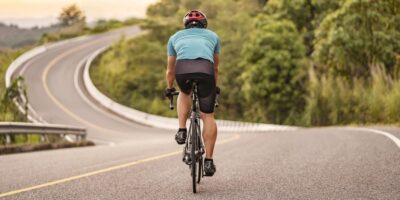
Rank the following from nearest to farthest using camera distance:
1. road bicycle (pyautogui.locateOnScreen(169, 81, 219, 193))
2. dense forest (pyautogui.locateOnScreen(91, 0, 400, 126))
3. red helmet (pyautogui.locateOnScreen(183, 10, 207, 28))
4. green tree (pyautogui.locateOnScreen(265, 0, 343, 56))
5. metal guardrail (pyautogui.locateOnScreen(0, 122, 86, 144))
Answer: road bicycle (pyautogui.locateOnScreen(169, 81, 219, 193))
red helmet (pyautogui.locateOnScreen(183, 10, 207, 28))
metal guardrail (pyautogui.locateOnScreen(0, 122, 86, 144))
dense forest (pyautogui.locateOnScreen(91, 0, 400, 126))
green tree (pyautogui.locateOnScreen(265, 0, 343, 56))

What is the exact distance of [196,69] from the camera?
23.0 ft

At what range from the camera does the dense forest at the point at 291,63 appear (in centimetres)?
2625

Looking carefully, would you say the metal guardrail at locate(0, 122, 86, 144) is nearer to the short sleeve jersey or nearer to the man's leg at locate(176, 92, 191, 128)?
the man's leg at locate(176, 92, 191, 128)

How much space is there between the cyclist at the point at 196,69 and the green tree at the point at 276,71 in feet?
135

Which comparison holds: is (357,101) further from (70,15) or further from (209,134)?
(70,15)

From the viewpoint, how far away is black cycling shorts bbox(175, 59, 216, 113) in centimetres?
702

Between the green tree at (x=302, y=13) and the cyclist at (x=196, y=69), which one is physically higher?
the green tree at (x=302, y=13)

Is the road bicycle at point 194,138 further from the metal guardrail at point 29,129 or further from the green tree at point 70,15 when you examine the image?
the green tree at point 70,15

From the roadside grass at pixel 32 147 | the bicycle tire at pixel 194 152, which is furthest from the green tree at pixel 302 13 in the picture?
the bicycle tire at pixel 194 152

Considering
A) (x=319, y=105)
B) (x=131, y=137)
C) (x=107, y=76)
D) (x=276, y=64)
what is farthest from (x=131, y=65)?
(x=319, y=105)

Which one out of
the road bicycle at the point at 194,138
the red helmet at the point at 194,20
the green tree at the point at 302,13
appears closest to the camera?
the road bicycle at the point at 194,138

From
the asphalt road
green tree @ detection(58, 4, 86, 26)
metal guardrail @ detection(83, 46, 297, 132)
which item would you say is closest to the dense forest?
metal guardrail @ detection(83, 46, 297, 132)

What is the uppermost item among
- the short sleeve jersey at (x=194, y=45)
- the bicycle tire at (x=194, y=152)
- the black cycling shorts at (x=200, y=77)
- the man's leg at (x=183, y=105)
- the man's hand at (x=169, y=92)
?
the short sleeve jersey at (x=194, y=45)

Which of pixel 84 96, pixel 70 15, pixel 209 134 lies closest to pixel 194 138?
pixel 209 134
